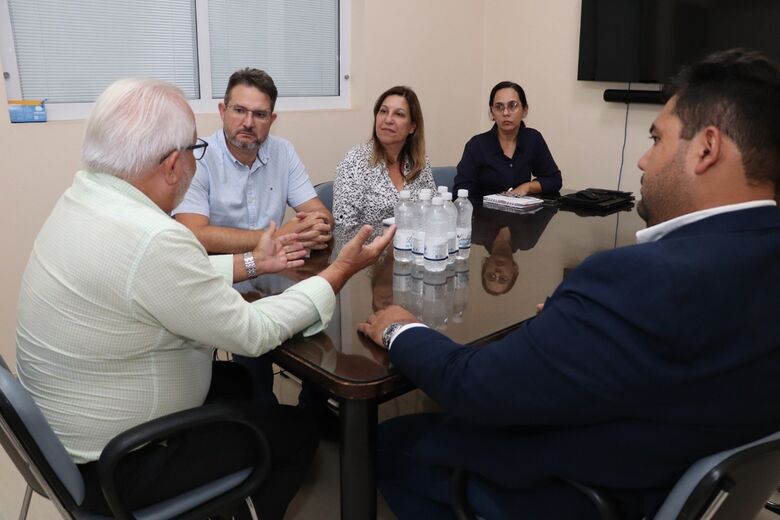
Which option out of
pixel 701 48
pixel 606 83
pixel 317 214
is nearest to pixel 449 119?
pixel 606 83

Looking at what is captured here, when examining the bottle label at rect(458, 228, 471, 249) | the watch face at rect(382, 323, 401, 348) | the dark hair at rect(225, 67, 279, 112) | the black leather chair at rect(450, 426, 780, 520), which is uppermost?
the dark hair at rect(225, 67, 279, 112)

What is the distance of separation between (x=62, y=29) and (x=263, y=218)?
137 centimetres

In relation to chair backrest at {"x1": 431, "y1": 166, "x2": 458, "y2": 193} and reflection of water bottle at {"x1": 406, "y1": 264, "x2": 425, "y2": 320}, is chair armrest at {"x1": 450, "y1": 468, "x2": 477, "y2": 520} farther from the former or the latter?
chair backrest at {"x1": 431, "y1": 166, "x2": 458, "y2": 193}

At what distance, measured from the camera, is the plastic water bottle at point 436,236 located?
5.62ft

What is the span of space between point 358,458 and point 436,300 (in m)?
0.49

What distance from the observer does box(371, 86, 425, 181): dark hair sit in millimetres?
2746

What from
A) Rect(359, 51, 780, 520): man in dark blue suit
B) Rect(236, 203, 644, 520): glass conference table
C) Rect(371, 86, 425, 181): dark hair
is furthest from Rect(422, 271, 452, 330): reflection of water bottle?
Rect(371, 86, 425, 181): dark hair

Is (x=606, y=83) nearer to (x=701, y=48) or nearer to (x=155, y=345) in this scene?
(x=701, y=48)

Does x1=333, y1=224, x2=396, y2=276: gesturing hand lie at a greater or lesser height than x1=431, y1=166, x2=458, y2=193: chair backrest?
greater

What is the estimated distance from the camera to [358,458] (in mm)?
1226

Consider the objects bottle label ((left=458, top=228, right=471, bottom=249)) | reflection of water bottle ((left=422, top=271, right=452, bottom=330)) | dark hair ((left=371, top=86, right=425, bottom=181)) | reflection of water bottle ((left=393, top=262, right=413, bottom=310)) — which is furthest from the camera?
dark hair ((left=371, top=86, right=425, bottom=181))

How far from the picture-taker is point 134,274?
1.11 m

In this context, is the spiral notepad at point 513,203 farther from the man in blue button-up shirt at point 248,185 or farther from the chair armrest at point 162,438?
the chair armrest at point 162,438

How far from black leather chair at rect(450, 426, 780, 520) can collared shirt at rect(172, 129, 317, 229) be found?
183 cm
